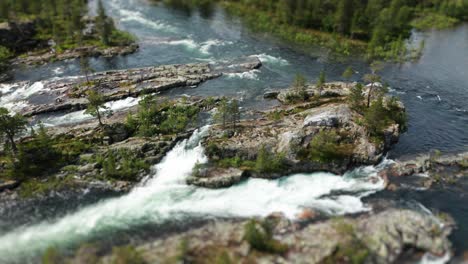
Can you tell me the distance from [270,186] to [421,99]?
51.5 m

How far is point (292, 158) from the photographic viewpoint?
62625 mm

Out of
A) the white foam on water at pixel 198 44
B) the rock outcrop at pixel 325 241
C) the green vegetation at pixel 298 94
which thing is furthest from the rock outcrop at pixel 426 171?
the white foam on water at pixel 198 44

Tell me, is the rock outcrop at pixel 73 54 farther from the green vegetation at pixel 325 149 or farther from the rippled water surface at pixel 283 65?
the green vegetation at pixel 325 149

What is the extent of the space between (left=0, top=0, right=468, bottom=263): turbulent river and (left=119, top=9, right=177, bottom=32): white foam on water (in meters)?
1.26

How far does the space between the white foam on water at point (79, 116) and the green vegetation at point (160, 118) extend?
6.34 m

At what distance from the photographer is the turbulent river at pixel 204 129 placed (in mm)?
52812

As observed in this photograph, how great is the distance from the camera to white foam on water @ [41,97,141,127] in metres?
78.6

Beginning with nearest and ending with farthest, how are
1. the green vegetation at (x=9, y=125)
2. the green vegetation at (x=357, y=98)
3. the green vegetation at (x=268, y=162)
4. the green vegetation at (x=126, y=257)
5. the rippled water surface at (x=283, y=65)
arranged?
the green vegetation at (x=126, y=257)
the green vegetation at (x=268, y=162)
the green vegetation at (x=9, y=125)
the green vegetation at (x=357, y=98)
the rippled water surface at (x=283, y=65)

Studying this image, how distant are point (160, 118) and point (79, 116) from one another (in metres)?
20.6

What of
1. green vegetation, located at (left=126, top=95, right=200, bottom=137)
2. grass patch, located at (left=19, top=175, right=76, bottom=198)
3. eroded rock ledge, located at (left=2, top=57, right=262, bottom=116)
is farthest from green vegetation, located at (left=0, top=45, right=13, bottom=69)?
grass patch, located at (left=19, top=175, right=76, bottom=198)

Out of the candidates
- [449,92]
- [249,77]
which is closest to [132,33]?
[249,77]

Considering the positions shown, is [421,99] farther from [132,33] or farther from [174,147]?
[132,33]

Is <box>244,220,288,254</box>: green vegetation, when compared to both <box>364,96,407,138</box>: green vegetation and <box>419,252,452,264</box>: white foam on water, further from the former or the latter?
<box>364,96,407,138</box>: green vegetation

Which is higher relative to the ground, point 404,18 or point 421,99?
point 404,18
